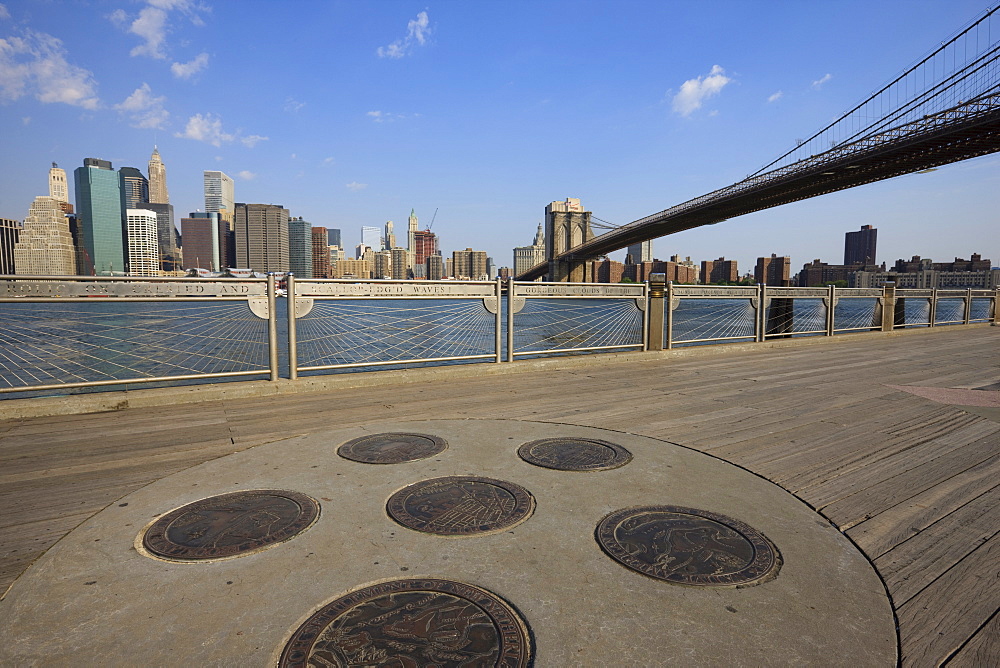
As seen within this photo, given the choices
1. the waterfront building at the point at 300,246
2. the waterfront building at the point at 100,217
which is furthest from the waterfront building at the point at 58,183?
the waterfront building at the point at 300,246

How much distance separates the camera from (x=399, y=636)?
1.66m

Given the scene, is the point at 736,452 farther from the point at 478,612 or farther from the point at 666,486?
the point at 478,612

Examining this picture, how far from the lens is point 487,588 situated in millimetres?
1937

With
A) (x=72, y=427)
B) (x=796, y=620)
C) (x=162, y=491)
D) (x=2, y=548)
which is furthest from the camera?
(x=72, y=427)

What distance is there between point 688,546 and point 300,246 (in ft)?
279

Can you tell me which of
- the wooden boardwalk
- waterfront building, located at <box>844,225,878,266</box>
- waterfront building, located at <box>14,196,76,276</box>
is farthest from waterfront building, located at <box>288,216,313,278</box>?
waterfront building, located at <box>844,225,878,266</box>

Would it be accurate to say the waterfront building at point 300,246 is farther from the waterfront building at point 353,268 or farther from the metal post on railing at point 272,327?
the metal post on railing at point 272,327

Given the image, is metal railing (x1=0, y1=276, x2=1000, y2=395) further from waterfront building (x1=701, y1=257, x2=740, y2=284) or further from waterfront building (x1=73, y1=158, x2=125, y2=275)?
waterfront building (x1=73, y1=158, x2=125, y2=275)

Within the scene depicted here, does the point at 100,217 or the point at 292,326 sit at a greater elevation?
the point at 100,217

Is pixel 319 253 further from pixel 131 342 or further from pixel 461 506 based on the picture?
pixel 461 506

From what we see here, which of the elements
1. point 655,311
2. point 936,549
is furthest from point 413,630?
point 655,311

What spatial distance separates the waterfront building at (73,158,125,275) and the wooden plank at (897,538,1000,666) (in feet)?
264

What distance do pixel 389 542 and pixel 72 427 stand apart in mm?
3572

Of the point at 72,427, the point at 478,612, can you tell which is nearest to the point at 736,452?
the point at 478,612
